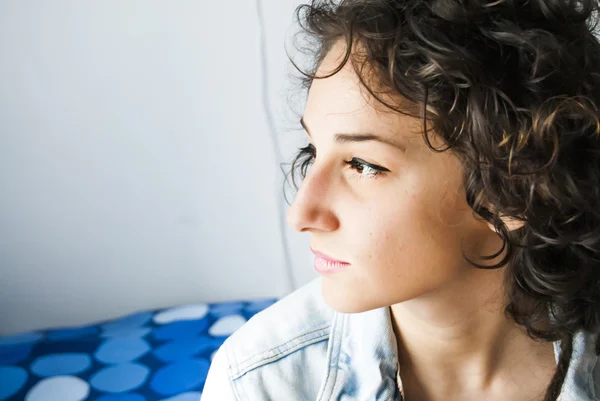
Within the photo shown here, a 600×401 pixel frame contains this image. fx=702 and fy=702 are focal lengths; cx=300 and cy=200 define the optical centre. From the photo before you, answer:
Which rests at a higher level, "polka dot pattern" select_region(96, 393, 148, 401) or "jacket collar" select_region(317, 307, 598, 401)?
"jacket collar" select_region(317, 307, 598, 401)

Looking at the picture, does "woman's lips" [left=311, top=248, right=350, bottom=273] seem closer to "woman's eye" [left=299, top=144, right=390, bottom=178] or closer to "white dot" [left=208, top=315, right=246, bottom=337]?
"woman's eye" [left=299, top=144, right=390, bottom=178]

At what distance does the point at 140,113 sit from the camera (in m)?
1.54

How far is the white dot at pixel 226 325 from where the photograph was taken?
63.3 inches

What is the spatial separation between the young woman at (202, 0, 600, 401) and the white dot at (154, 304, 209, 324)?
69 cm

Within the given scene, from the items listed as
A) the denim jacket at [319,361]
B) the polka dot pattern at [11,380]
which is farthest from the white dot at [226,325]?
the denim jacket at [319,361]

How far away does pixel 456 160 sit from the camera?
867 mm

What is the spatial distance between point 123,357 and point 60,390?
0.49ft

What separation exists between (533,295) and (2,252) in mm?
1147

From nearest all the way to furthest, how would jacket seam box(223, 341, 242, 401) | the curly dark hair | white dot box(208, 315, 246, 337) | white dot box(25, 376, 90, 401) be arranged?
the curly dark hair, jacket seam box(223, 341, 242, 401), white dot box(25, 376, 90, 401), white dot box(208, 315, 246, 337)

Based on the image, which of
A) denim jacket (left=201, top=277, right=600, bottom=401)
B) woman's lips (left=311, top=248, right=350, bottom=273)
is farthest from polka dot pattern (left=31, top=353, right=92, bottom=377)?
woman's lips (left=311, top=248, right=350, bottom=273)

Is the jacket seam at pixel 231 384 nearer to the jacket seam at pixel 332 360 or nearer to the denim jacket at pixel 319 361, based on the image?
the denim jacket at pixel 319 361

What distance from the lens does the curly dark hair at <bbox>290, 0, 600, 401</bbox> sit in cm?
82

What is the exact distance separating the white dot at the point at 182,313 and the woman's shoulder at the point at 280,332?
634 mm

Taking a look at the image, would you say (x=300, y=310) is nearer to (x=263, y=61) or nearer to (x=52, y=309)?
(x=263, y=61)
